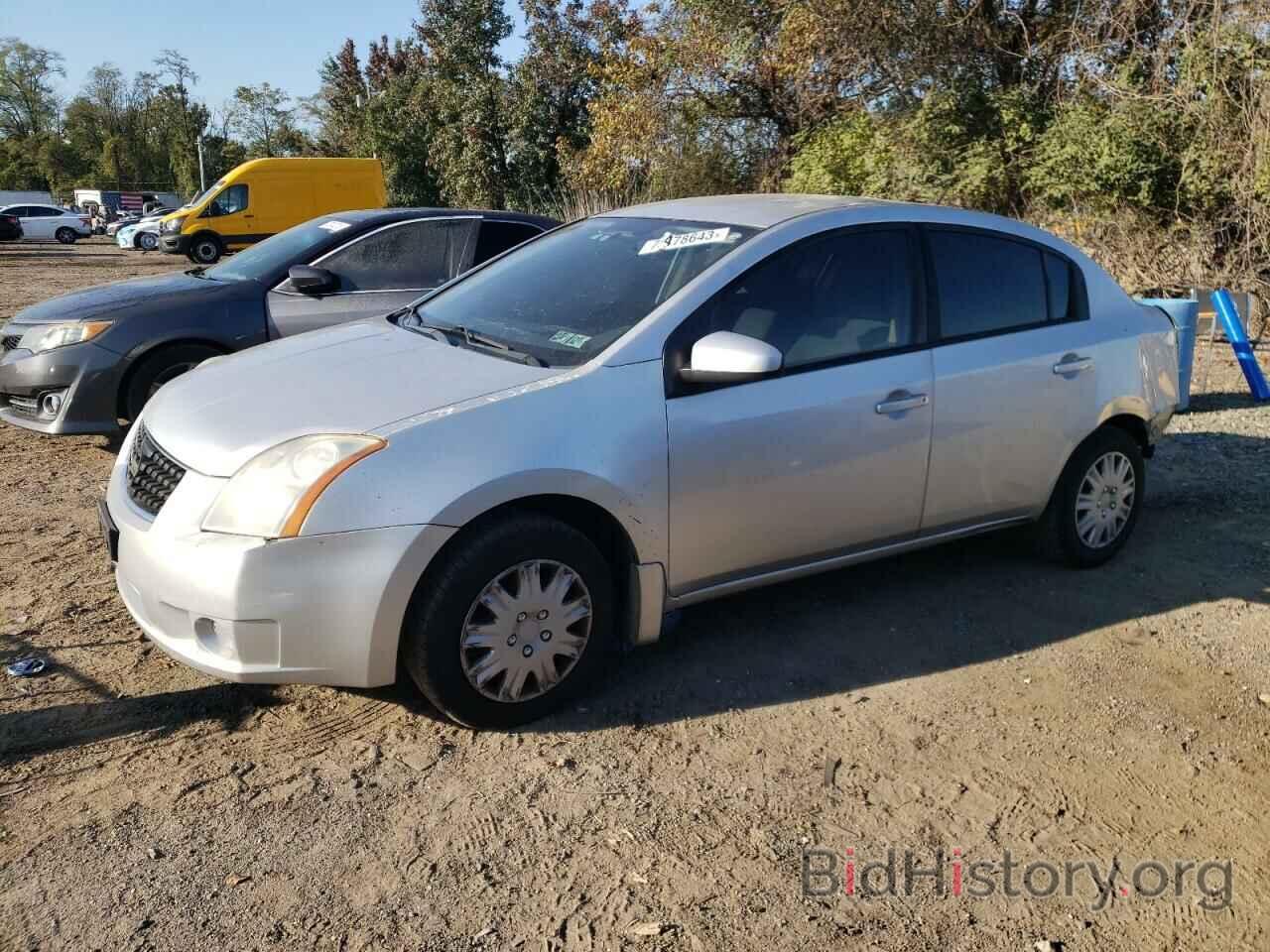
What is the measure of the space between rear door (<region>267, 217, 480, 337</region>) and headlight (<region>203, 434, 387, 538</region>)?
→ 4.01 metres

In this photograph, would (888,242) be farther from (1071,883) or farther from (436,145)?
(436,145)

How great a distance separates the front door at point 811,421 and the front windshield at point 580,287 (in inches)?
10.5

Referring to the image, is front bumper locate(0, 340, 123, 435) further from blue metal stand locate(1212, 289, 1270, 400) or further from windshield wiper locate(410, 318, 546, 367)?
blue metal stand locate(1212, 289, 1270, 400)

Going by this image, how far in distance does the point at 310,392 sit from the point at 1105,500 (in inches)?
143

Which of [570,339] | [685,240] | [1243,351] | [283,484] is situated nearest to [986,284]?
[685,240]

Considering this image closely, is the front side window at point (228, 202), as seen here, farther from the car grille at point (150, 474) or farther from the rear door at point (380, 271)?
the car grille at point (150, 474)

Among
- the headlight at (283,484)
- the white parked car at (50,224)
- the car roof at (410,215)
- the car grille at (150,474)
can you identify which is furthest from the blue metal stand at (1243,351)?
the white parked car at (50,224)

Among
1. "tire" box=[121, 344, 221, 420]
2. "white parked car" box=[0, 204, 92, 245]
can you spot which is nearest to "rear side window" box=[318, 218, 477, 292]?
"tire" box=[121, 344, 221, 420]

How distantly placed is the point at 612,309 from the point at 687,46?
1926 centimetres

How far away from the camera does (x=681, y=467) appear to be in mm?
3586

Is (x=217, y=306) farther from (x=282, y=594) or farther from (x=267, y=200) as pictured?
(x=267, y=200)

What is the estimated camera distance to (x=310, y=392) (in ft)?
11.7

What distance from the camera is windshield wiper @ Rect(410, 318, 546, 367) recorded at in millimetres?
3721

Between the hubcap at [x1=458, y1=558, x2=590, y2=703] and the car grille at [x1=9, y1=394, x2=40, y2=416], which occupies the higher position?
the car grille at [x1=9, y1=394, x2=40, y2=416]
